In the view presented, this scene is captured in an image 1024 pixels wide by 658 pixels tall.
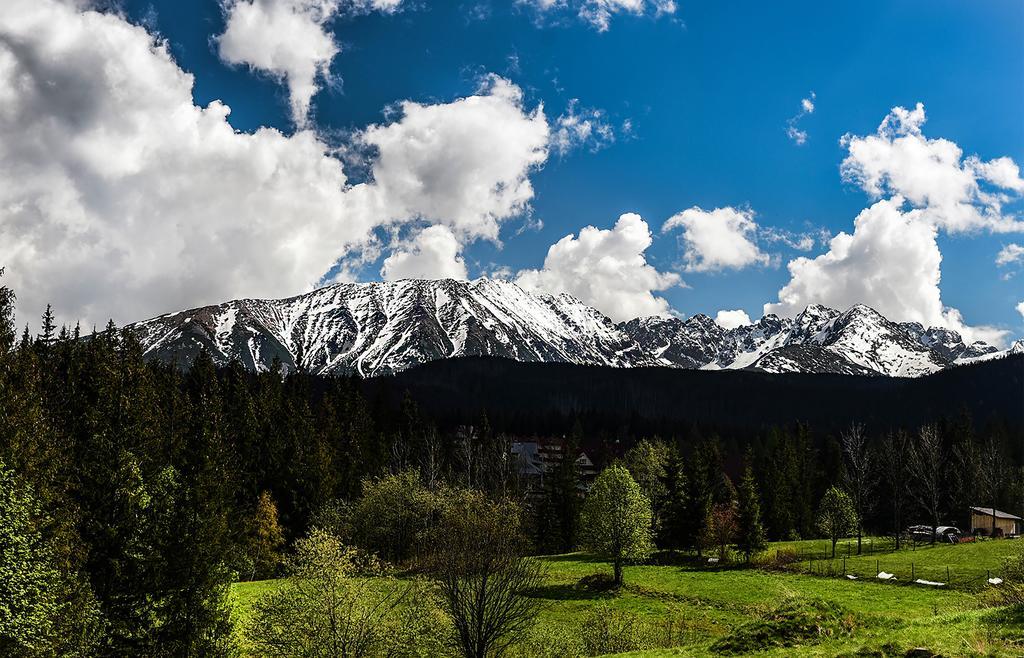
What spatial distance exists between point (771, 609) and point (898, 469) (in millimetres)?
74926

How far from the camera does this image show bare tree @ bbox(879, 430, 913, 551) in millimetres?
95812

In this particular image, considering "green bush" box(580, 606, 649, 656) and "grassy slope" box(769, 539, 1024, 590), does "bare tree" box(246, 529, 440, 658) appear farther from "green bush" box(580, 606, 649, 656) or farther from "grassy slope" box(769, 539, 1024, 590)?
"grassy slope" box(769, 539, 1024, 590)

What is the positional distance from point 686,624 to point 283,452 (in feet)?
202

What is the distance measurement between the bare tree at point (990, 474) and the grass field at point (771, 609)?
80.2 ft

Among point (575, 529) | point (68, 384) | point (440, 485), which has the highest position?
point (68, 384)

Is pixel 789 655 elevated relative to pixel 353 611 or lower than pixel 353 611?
elevated

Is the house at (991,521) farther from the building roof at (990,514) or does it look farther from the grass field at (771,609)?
the grass field at (771,609)

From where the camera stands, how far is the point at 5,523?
31250 millimetres

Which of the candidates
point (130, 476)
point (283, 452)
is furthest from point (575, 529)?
point (130, 476)

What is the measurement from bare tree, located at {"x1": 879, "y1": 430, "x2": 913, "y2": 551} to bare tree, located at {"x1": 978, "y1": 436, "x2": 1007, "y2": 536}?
9.54 meters

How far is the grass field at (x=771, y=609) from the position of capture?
20.4m

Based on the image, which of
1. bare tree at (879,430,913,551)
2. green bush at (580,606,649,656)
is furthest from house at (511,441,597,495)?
green bush at (580,606,649,656)

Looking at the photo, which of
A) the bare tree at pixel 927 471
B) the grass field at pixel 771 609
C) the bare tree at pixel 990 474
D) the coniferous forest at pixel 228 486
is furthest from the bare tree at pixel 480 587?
the bare tree at pixel 990 474

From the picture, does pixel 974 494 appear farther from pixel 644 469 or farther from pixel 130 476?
pixel 130 476
